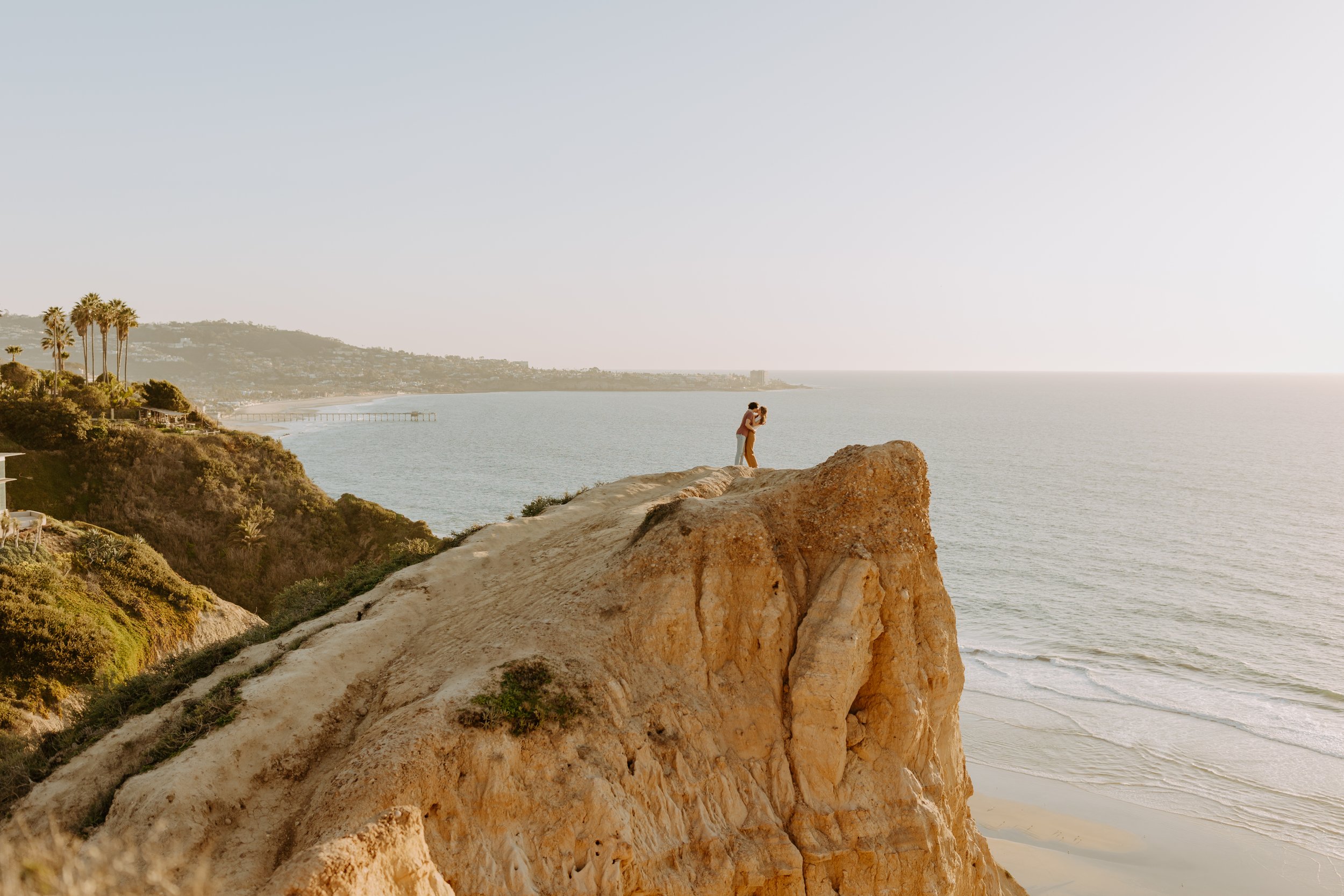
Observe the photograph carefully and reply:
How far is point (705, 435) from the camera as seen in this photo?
15712cm

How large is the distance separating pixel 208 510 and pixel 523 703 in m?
42.2

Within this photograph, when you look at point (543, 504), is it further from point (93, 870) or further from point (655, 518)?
point (93, 870)

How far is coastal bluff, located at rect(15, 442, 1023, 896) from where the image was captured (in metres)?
10.0

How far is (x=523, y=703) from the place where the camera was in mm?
11180

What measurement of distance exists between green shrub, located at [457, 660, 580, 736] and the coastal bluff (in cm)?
10

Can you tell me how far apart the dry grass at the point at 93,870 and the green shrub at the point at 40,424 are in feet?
137

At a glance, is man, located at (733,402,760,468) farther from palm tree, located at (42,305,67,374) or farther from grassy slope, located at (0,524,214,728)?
palm tree, located at (42,305,67,374)

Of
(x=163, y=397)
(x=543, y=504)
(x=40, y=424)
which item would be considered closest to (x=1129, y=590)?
(x=543, y=504)

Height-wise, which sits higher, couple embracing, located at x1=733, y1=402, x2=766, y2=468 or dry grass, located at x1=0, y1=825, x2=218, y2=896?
couple embracing, located at x1=733, y1=402, x2=766, y2=468

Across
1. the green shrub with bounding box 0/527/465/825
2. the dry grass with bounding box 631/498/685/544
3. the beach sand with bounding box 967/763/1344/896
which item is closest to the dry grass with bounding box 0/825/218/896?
the green shrub with bounding box 0/527/465/825

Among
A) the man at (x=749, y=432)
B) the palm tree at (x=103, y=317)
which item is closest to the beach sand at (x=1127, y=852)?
the man at (x=749, y=432)

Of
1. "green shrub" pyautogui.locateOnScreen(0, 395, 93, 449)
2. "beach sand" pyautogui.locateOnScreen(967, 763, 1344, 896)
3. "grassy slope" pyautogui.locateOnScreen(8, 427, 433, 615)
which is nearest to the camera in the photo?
"beach sand" pyautogui.locateOnScreen(967, 763, 1344, 896)

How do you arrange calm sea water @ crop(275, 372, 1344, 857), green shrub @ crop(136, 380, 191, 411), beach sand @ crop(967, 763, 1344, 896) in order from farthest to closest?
green shrub @ crop(136, 380, 191, 411), calm sea water @ crop(275, 372, 1344, 857), beach sand @ crop(967, 763, 1344, 896)

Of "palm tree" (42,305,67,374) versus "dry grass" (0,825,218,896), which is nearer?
"dry grass" (0,825,218,896)
